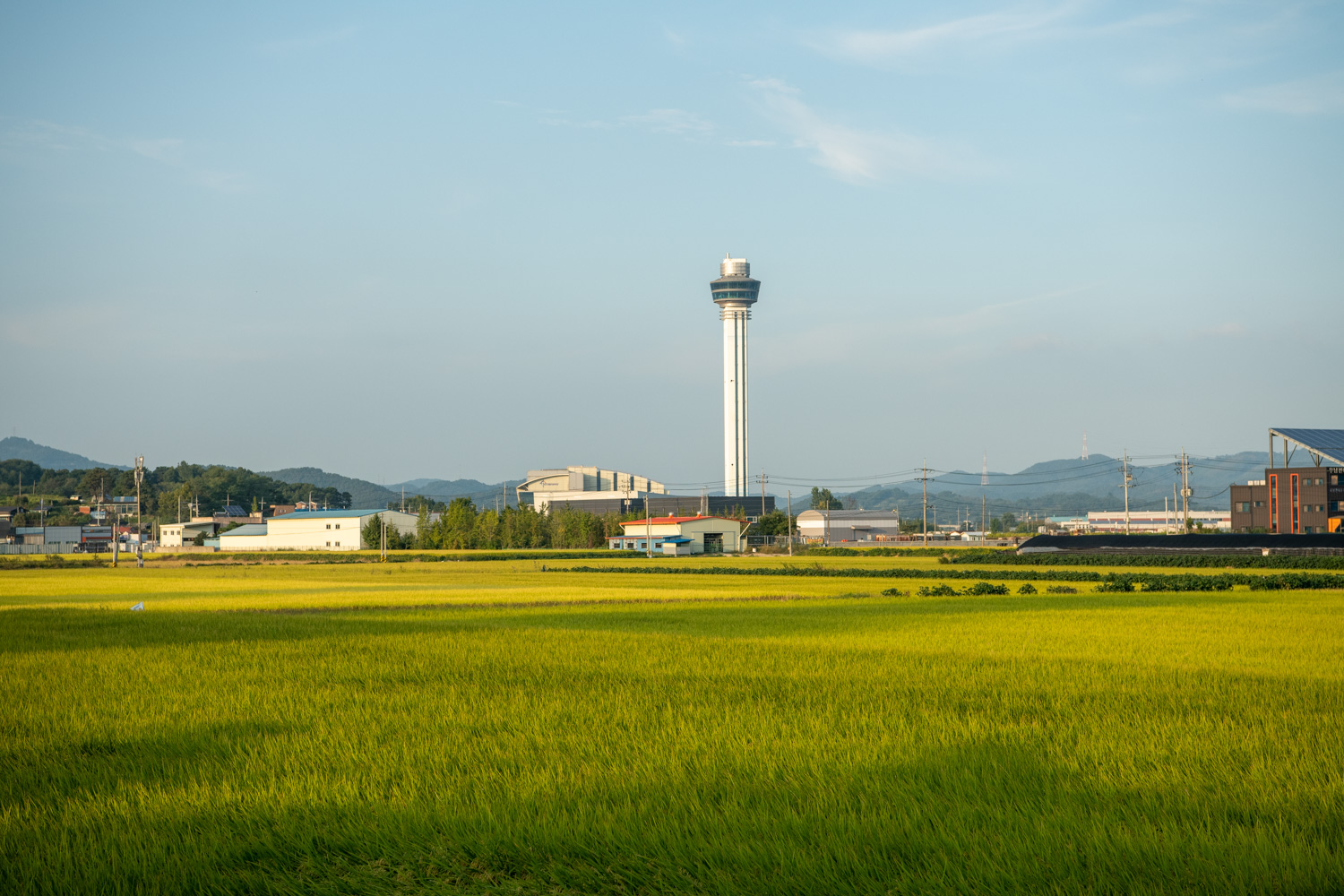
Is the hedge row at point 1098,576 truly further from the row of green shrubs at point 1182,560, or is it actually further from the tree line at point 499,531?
the tree line at point 499,531

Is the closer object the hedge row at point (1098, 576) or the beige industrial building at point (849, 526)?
the hedge row at point (1098, 576)

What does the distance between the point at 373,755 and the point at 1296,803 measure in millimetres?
6910

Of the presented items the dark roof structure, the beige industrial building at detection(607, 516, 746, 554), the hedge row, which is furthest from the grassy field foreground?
the beige industrial building at detection(607, 516, 746, 554)

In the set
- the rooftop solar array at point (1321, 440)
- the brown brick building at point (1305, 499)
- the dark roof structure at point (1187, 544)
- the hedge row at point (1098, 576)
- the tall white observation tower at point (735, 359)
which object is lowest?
the hedge row at point (1098, 576)

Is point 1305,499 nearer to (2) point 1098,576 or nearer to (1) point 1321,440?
(1) point 1321,440

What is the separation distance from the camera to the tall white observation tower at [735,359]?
18200 cm

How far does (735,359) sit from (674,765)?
180110 millimetres

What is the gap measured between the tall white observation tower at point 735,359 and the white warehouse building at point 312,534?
79525 mm

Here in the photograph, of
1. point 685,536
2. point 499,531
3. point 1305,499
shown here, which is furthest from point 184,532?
point 1305,499

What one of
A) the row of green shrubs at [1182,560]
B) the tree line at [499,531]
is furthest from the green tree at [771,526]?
the row of green shrubs at [1182,560]

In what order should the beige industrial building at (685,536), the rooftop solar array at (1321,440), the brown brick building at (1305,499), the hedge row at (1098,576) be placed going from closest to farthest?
the hedge row at (1098,576), the rooftop solar array at (1321,440), the brown brick building at (1305,499), the beige industrial building at (685,536)

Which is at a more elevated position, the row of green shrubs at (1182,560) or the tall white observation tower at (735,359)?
the tall white observation tower at (735,359)

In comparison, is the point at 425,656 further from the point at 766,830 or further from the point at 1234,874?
the point at 1234,874

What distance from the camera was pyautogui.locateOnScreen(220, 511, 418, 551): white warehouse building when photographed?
106 m
